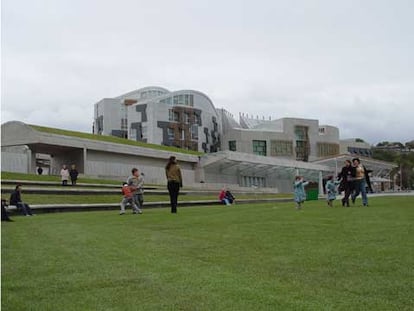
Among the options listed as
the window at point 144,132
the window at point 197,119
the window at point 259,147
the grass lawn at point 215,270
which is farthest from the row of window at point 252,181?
the grass lawn at point 215,270

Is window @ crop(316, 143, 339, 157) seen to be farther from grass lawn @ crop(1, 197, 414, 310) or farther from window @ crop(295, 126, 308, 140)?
grass lawn @ crop(1, 197, 414, 310)

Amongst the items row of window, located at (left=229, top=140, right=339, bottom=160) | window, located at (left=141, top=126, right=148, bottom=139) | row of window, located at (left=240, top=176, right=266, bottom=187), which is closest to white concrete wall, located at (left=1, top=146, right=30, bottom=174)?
row of window, located at (left=240, top=176, right=266, bottom=187)

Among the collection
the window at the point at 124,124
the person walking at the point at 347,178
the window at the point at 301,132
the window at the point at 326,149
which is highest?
the window at the point at 124,124

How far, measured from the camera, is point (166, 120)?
91.9 meters

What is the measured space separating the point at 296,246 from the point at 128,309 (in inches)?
156

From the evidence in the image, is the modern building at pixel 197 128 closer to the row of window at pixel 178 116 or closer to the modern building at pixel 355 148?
the row of window at pixel 178 116

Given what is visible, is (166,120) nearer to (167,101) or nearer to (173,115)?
(173,115)

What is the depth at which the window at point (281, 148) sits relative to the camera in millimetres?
106688

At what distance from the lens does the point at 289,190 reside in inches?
3275

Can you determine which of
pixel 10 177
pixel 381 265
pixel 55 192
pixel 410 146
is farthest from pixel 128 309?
pixel 410 146

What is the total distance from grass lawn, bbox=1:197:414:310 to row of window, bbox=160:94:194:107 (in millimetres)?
85286

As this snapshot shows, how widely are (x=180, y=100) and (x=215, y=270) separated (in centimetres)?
9112

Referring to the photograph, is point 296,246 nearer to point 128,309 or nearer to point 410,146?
point 128,309

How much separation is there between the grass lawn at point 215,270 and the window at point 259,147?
96791 mm
